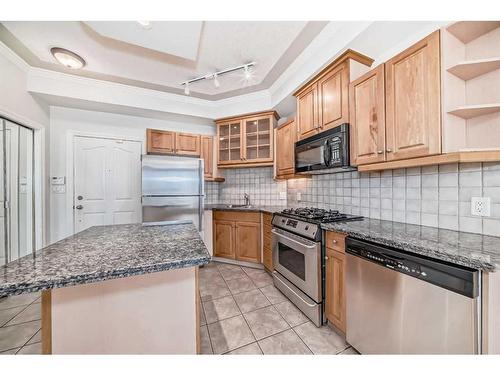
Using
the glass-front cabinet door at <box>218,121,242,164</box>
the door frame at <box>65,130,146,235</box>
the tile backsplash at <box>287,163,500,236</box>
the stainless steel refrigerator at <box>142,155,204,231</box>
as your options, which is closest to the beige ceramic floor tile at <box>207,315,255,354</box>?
the stainless steel refrigerator at <box>142,155,204,231</box>

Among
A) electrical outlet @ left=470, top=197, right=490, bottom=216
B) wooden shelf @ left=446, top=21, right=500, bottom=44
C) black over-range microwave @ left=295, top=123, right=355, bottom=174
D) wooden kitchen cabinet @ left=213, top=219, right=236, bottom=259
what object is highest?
wooden shelf @ left=446, top=21, right=500, bottom=44

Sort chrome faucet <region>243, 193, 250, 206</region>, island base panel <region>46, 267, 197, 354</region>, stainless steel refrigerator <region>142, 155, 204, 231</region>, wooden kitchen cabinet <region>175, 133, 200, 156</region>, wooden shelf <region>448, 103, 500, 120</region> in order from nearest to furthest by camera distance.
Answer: island base panel <region>46, 267, 197, 354</region> → wooden shelf <region>448, 103, 500, 120</region> → stainless steel refrigerator <region>142, 155, 204, 231</region> → wooden kitchen cabinet <region>175, 133, 200, 156</region> → chrome faucet <region>243, 193, 250, 206</region>

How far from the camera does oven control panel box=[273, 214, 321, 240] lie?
1.72 meters

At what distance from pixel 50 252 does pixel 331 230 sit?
5.65ft

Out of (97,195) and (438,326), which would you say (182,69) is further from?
(438,326)

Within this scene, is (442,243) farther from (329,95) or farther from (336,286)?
(329,95)

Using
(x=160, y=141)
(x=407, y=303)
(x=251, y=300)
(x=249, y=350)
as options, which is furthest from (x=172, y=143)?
(x=407, y=303)

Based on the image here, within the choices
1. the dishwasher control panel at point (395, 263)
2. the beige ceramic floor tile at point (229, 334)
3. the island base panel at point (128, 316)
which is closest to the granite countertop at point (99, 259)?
the island base panel at point (128, 316)

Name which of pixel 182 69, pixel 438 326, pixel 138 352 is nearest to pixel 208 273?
pixel 138 352

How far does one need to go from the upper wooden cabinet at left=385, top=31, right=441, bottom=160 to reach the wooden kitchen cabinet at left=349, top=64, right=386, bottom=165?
46 millimetres

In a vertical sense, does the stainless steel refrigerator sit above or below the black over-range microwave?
below

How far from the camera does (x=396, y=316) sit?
3.79 ft

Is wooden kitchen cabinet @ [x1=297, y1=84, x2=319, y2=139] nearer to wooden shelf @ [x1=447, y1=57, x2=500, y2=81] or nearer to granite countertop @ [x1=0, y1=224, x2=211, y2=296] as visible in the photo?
wooden shelf @ [x1=447, y1=57, x2=500, y2=81]
